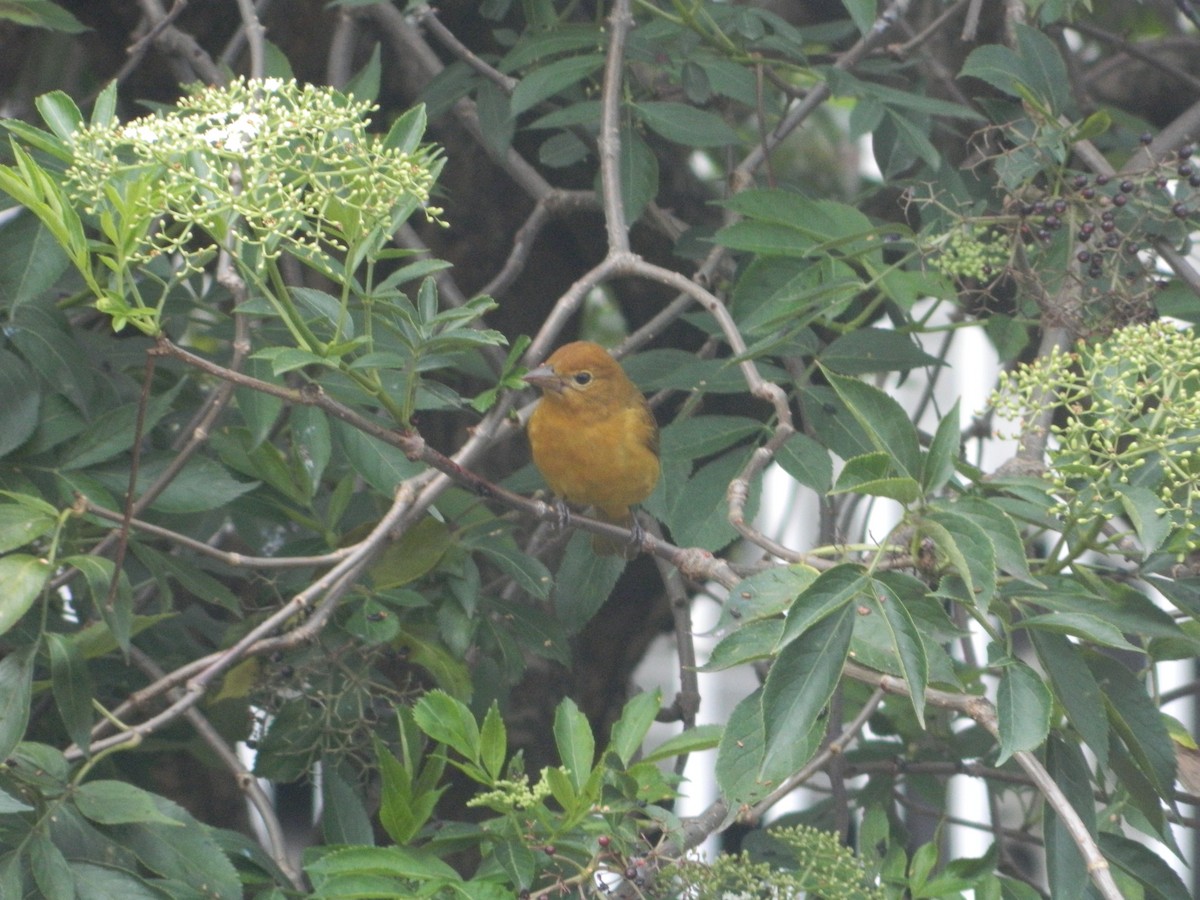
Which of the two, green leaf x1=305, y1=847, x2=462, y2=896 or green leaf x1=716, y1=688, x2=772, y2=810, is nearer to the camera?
green leaf x1=716, y1=688, x2=772, y2=810

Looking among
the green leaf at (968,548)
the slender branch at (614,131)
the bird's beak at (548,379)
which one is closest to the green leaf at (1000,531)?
the green leaf at (968,548)

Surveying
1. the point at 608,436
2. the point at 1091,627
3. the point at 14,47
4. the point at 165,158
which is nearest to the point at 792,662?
the point at 1091,627

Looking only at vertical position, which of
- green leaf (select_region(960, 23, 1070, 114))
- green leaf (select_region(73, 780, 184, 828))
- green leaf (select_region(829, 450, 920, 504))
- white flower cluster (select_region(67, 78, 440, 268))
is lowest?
green leaf (select_region(73, 780, 184, 828))

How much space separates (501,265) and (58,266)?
217 centimetres

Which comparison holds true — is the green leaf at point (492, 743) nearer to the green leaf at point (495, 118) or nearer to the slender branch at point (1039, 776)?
the slender branch at point (1039, 776)

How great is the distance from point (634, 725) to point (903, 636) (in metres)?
0.71

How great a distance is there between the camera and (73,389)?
9.61ft

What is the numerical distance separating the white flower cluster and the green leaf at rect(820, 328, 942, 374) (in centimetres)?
138

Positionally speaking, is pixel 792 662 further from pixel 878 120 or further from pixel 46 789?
pixel 878 120

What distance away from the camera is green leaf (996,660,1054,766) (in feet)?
6.37

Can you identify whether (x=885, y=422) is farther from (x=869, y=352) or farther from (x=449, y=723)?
(x=869, y=352)

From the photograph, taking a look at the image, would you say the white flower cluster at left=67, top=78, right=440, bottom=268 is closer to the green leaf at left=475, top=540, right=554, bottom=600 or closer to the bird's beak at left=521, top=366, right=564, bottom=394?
the green leaf at left=475, top=540, right=554, bottom=600

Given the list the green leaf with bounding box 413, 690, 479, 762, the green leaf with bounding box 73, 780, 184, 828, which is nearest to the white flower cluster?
the green leaf with bounding box 413, 690, 479, 762

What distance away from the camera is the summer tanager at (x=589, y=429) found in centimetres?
422
